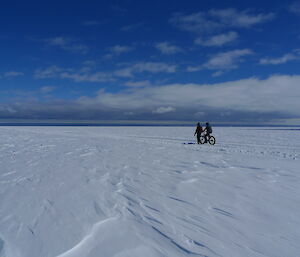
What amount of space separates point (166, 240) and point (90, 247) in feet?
3.86

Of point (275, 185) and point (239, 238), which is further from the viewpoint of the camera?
point (275, 185)

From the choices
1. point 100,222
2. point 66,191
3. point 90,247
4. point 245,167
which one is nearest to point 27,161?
point 66,191

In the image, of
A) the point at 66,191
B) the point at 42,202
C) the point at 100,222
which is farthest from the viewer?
the point at 66,191

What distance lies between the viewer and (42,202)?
5301 mm

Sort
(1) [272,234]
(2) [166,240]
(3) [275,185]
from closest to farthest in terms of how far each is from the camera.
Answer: (2) [166,240]
(1) [272,234]
(3) [275,185]

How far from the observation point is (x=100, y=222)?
4.30 metres

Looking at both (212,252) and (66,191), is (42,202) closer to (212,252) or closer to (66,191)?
(66,191)

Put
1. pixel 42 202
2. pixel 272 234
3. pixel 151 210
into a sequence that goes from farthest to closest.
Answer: pixel 42 202, pixel 151 210, pixel 272 234

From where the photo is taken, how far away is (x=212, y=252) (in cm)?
338

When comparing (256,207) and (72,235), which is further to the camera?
(256,207)

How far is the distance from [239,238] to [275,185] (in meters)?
3.62

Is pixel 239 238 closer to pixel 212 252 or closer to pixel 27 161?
pixel 212 252

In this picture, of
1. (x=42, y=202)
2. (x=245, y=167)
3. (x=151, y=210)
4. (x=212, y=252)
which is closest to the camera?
(x=212, y=252)

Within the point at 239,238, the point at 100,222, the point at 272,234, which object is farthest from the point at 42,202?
the point at 272,234
